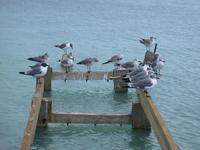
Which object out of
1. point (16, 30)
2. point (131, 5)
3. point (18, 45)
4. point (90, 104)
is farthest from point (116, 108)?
point (131, 5)

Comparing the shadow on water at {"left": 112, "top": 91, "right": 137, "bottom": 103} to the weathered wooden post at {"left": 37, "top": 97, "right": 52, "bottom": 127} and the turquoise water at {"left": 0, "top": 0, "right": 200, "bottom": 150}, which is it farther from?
the weathered wooden post at {"left": 37, "top": 97, "right": 52, "bottom": 127}

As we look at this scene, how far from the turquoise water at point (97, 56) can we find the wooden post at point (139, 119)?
0.60 ft

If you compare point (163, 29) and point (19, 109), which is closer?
point (19, 109)

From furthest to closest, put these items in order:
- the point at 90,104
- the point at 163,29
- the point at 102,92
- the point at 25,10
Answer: the point at 25,10 < the point at 163,29 < the point at 102,92 < the point at 90,104

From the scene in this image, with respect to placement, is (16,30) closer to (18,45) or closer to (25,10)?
(18,45)

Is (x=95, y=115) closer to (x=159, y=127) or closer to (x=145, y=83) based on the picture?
(x=145, y=83)

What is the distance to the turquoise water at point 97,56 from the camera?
11484mm

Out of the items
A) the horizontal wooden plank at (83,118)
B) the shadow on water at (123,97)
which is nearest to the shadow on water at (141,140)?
the horizontal wooden plank at (83,118)

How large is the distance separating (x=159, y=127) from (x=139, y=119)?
3.06 meters

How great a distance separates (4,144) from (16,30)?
44.6 ft

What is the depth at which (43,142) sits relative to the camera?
11.1m

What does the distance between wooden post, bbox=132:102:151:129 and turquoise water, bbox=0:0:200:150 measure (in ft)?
0.60

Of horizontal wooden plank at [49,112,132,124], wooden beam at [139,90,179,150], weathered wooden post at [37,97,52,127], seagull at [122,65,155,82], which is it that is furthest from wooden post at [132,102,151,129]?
weathered wooden post at [37,97,52,127]

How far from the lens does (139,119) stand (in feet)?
38.1
